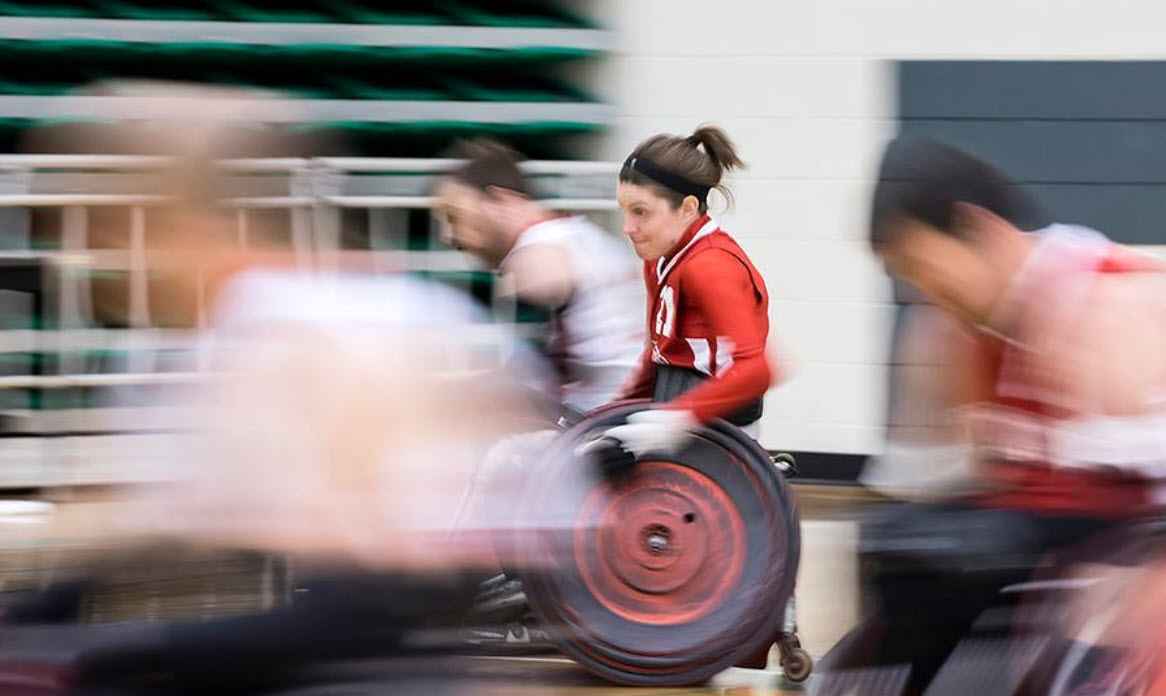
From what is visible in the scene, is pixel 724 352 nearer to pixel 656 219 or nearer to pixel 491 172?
pixel 656 219

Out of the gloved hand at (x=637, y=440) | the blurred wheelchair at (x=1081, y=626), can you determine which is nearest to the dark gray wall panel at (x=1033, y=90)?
the gloved hand at (x=637, y=440)

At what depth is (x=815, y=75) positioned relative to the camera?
8.58m

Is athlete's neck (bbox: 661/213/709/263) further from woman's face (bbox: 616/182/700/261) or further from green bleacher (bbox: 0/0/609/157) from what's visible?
green bleacher (bbox: 0/0/609/157)

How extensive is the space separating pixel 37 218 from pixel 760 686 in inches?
149

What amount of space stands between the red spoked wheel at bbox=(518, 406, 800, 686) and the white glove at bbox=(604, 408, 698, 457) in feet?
0.27

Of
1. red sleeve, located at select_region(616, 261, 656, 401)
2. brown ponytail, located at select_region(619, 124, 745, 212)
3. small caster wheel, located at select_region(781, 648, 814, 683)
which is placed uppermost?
brown ponytail, located at select_region(619, 124, 745, 212)

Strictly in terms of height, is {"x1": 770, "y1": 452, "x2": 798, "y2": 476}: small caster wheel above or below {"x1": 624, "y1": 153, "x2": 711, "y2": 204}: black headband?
below

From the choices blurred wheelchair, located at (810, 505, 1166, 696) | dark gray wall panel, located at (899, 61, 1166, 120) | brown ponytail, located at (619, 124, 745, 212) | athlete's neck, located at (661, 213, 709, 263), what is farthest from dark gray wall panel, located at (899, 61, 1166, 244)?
blurred wheelchair, located at (810, 505, 1166, 696)

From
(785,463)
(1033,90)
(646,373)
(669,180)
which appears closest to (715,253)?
(669,180)

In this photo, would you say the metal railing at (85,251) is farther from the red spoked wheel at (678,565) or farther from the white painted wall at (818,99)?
the red spoked wheel at (678,565)

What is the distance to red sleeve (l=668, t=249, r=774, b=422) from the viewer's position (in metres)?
5.08

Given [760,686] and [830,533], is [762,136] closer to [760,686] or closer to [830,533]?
[830,533]

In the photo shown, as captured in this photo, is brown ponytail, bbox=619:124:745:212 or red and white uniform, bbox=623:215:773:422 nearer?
red and white uniform, bbox=623:215:773:422

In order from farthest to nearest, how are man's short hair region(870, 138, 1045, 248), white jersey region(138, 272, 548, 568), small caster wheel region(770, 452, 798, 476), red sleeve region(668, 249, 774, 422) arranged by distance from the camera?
small caster wheel region(770, 452, 798, 476) → red sleeve region(668, 249, 774, 422) → man's short hair region(870, 138, 1045, 248) → white jersey region(138, 272, 548, 568)
